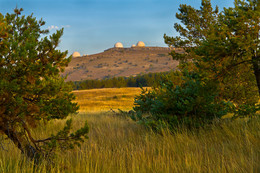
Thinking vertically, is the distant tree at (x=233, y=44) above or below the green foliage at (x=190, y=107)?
above

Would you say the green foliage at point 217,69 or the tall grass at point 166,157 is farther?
the green foliage at point 217,69

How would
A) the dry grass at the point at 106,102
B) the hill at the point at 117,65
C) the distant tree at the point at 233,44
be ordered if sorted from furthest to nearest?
the hill at the point at 117,65
the dry grass at the point at 106,102
the distant tree at the point at 233,44

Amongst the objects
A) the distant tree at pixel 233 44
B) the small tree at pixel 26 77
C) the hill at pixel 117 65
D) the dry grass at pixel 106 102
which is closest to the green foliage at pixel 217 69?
the distant tree at pixel 233 44

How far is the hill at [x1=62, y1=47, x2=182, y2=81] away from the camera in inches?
6166

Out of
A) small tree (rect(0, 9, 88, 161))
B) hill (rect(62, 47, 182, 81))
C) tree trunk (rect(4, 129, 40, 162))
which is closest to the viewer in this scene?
small tree (rect(0, 9, 88, 161))

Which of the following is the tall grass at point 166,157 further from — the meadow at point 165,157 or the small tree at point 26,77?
the small tree at point 26,77

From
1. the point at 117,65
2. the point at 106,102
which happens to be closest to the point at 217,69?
the point at 106,102

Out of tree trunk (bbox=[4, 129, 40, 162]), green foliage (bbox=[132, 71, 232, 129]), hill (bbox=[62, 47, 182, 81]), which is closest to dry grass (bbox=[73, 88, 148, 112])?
green foliage (bbox=[132, 71, 232, 129])

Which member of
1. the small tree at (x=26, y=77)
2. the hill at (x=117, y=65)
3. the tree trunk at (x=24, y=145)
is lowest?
the tree trunk at (x=24, y=145)

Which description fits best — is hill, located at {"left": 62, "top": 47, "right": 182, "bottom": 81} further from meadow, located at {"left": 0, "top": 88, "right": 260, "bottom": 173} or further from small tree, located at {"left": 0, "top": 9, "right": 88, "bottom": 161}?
small tree, located at {"left": 0, "top": 9, "right": 88, "bottom": 161}

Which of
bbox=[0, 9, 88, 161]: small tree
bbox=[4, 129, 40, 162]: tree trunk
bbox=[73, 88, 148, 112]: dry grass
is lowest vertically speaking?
bbox=[73, 88, 148, 112]: dry grass

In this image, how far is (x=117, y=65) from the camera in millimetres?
175250

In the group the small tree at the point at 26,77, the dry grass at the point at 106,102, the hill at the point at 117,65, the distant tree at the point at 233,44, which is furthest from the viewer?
the hill at the point at 117,65

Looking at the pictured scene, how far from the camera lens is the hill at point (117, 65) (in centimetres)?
15662
